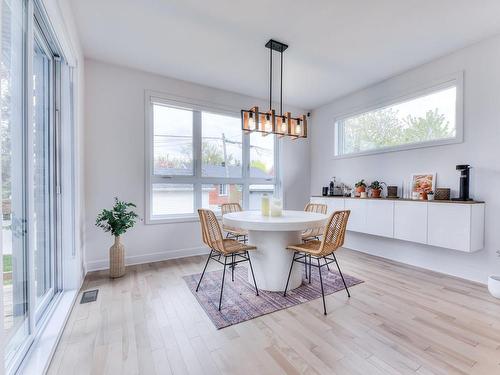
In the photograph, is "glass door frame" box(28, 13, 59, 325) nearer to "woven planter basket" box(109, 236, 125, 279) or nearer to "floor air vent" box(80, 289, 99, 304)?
"floor air vent" box(80, 289, 99, 304)

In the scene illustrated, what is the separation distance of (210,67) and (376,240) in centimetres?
365

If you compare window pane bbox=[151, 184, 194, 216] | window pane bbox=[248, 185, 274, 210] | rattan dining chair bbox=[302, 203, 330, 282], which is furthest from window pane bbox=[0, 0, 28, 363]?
window pane bbox=[248, 185, 274, 210]

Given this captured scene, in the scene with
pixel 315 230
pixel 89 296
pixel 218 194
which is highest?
pixel 218 194

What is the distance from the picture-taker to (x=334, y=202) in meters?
4.17

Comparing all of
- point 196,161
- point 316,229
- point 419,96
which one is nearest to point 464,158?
point 419,96

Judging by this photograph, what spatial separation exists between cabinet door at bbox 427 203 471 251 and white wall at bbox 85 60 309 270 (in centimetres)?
320

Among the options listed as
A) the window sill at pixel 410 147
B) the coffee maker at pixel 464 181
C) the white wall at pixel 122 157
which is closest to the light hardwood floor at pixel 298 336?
the white wall at pixel 122 157

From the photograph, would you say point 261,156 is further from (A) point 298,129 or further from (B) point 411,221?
(B) point 411,221

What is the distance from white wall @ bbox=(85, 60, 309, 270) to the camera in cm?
315

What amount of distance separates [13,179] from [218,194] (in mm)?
2870

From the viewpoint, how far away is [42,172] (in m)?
2.05

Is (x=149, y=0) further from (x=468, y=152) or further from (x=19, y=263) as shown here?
(x=468, y=152)

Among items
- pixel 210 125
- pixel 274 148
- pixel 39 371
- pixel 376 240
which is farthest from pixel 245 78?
pixel 39 371

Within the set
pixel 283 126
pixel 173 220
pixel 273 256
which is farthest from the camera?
pixel 173 220
